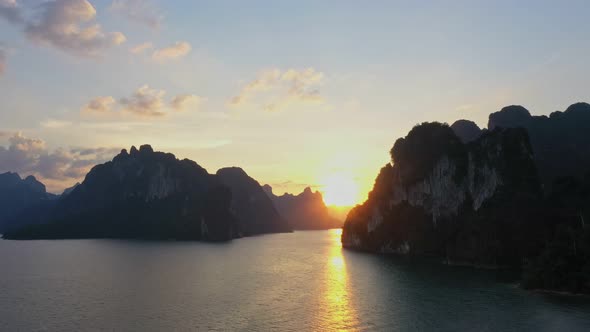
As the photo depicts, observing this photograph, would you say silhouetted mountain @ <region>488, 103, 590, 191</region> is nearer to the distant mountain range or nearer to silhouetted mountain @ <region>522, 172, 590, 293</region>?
the distant mountain range

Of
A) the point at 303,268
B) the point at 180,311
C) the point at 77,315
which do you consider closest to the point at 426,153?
the point at 303,268

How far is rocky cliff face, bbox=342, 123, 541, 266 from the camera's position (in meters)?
121

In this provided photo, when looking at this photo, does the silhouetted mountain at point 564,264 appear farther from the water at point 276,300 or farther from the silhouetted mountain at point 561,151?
the silhouetted mountain at point 561,151

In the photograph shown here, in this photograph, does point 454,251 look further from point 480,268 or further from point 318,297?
point 318,297

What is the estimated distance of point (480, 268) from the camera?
11819cm

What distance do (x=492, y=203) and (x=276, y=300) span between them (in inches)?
2942

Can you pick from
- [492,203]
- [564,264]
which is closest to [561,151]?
[492,203]

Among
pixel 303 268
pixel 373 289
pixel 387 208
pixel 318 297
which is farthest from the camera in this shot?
pixel 387 208

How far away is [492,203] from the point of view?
12731 centimetres

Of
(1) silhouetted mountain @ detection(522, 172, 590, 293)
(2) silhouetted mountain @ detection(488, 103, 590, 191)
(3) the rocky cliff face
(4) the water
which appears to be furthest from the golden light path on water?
(2) silhouetted mountain @ detection(488, 103, 590, 191)

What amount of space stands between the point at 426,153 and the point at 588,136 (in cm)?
7434

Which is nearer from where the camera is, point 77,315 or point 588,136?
point 77,315

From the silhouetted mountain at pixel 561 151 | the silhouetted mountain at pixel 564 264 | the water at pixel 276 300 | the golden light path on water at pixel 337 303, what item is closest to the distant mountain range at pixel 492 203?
the silhouetted mountain at pixel 564 264

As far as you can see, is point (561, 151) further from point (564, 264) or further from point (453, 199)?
point (564, 264)
